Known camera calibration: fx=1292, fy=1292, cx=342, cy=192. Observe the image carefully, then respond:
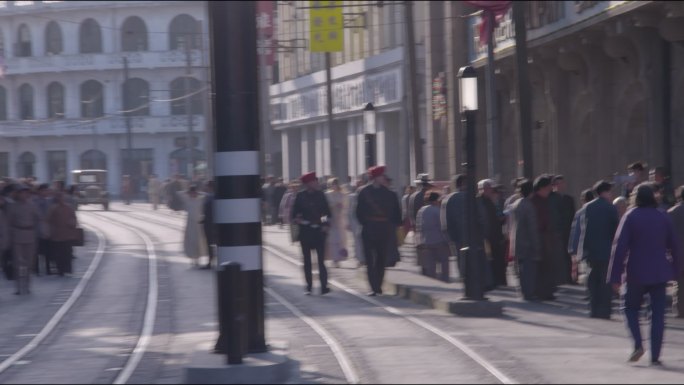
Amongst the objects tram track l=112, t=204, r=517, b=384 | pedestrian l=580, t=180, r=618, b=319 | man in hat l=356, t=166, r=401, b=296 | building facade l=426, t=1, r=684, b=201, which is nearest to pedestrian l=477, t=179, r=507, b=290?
Answer: man in hat l=356, t=166, r=401, b=296

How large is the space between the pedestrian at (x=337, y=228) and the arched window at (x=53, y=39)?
4007 cm

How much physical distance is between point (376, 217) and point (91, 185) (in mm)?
47107

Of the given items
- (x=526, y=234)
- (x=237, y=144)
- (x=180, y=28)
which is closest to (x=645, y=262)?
(x=237, y=144)

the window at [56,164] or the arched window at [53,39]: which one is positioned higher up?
the arched window at [53,39]

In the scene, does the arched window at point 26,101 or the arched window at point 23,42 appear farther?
the arched window at point 23,42

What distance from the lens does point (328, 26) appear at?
119 feet

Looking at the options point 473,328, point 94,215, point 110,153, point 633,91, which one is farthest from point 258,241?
point 110,153

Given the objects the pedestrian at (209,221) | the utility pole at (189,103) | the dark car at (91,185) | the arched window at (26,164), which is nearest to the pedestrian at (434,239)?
the pedestrian at (209,221)

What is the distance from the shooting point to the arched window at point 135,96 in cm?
6644

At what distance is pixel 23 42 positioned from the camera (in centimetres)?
5909

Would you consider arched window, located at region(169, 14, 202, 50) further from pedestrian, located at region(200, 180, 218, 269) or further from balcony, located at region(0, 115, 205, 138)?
pedestrian, located at region(200, 180, 218, 269)

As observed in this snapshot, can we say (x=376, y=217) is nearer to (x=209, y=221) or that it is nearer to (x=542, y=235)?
(x=542, y=235)

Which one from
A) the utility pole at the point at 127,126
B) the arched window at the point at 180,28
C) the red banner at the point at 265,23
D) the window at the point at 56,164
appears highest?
the arched window at the point at 180,28

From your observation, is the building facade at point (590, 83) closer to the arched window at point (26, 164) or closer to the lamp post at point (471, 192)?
the lamp post at point (471, 192)
